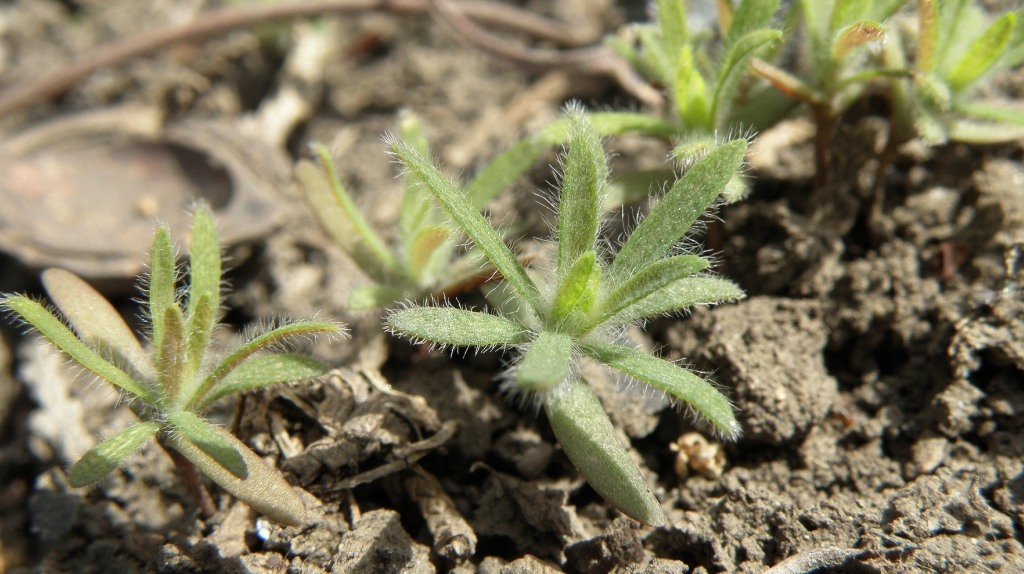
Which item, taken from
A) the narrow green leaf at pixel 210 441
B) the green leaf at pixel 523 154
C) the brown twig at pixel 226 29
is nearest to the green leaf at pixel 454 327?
the narrow green leaf at pixel 210 441

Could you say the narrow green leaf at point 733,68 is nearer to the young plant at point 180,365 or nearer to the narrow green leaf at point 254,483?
the young plant at point 180,365

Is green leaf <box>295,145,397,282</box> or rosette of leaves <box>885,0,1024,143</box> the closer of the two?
rosette of leaves <box>885,0,1024,143</box>

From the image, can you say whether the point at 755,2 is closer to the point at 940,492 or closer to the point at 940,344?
the point at 940,344

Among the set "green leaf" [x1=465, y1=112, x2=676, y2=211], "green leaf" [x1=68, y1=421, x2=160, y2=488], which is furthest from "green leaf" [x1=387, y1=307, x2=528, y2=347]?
"green leaf" [x1=68, y1=421, x2=160, y2=488]

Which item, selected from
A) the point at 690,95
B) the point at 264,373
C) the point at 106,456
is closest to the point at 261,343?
the point at 264,373

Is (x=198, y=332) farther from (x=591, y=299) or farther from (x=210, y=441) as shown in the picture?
(x=591, y=299)

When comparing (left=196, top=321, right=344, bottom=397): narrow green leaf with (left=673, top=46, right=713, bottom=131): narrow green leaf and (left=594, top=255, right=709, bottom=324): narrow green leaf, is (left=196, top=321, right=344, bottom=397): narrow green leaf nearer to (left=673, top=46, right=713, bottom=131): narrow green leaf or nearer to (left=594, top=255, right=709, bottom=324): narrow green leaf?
(left=594, top=255, right=709, bottom=324): narrow green leaf
